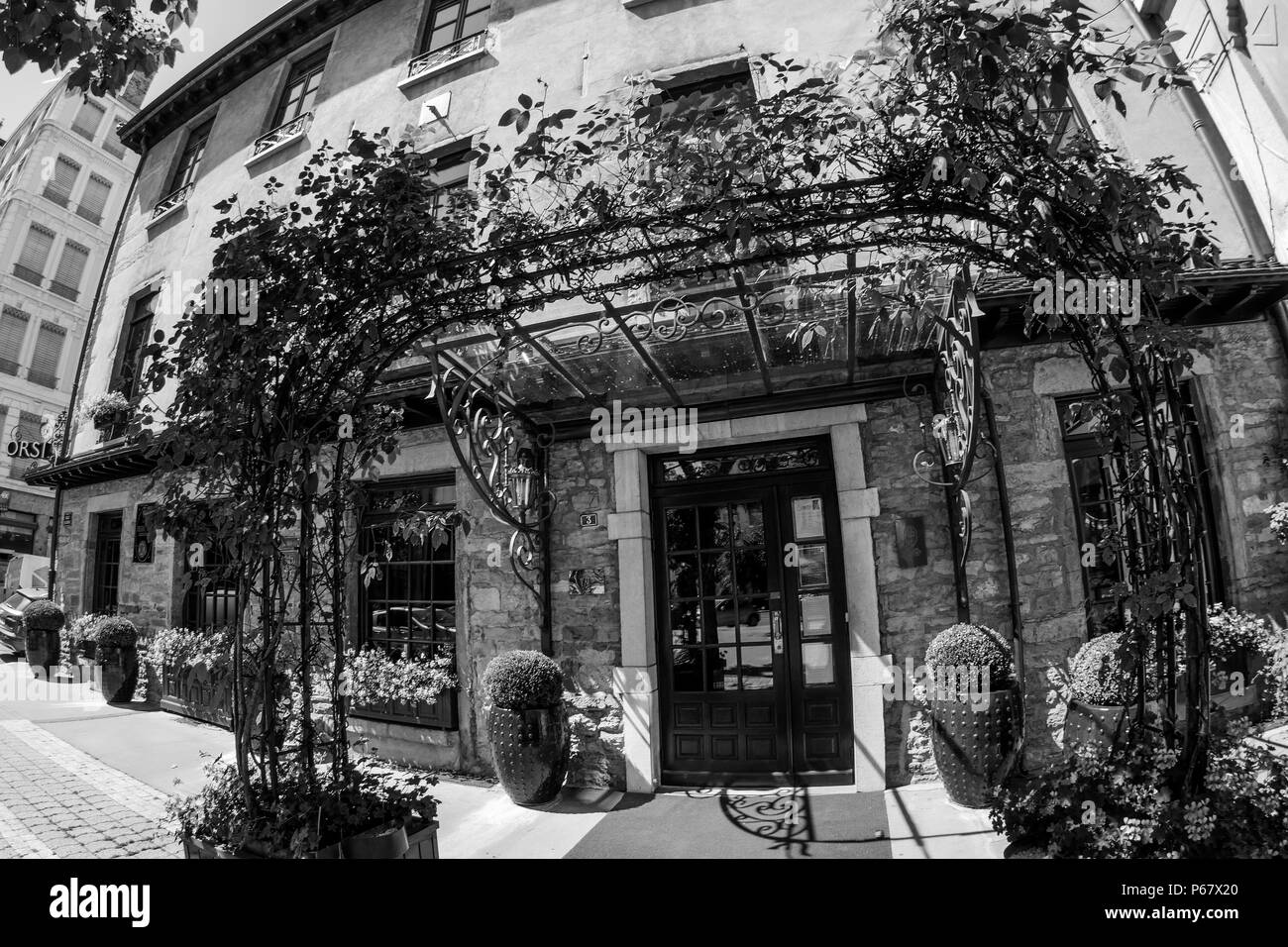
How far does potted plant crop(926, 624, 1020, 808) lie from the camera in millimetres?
4008

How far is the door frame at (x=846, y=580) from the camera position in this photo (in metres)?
4.67

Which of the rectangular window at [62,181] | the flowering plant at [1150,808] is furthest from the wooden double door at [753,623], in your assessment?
the rectangular window at [62,181]

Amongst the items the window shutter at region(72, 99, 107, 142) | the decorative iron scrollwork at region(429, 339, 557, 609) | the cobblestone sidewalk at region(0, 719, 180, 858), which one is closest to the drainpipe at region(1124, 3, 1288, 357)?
the decorative iron scrollwork at region(429, 339, 557, 609)

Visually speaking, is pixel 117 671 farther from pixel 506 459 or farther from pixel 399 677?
pixel 506 459

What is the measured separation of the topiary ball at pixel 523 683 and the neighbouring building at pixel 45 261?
20.0 m

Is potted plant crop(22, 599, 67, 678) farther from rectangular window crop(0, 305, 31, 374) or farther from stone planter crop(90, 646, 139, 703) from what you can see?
rectangular window crop(0, 305, 31, 374)

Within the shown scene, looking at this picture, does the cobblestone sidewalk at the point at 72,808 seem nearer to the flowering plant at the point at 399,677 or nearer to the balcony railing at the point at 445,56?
the flowering plant at the point at 399,677

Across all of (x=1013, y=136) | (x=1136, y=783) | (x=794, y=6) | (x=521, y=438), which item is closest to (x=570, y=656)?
(x=521, y=438)

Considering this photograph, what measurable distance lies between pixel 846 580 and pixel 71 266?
24.7 metres

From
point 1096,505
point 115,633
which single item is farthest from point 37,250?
point 1096,505

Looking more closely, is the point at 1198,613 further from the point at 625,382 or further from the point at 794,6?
the point at 794,6

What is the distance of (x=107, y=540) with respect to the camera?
33.7 feet

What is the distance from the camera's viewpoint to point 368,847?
2600 mm
